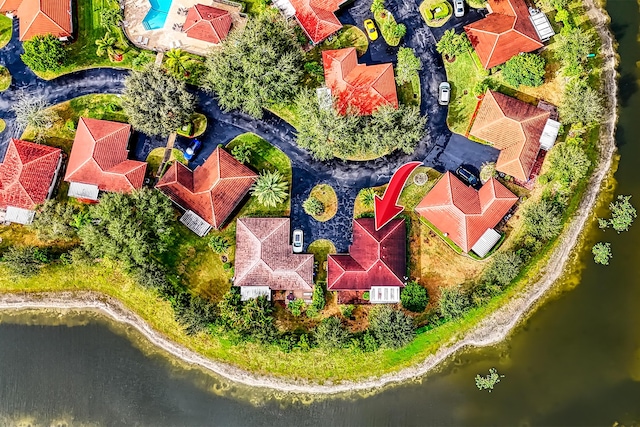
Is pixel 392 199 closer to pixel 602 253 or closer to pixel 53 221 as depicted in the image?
pixel 602 253

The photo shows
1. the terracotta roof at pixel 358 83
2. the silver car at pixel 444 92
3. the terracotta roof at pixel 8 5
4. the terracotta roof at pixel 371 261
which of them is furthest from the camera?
the terracotta roof at pixel 8 5

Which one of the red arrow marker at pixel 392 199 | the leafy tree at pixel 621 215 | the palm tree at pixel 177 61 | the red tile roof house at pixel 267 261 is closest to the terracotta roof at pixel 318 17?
the palm tree at pixel 177 61

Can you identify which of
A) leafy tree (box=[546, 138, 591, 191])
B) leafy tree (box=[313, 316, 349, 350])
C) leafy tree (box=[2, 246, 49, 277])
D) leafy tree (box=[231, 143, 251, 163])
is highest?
leafy tree (box=[546, 138, 591, 191])

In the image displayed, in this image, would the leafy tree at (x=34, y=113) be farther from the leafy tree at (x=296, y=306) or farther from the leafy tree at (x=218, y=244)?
the leafy tree at (x=296, y=306)

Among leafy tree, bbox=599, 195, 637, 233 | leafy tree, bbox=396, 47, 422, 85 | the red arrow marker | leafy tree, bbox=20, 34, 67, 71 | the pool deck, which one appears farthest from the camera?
the pool deck

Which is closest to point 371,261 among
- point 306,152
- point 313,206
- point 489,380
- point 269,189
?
point 313,206

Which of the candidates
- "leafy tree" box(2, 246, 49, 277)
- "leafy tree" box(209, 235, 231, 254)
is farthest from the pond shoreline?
"leafy tree" box(209, 235, 231, 254)

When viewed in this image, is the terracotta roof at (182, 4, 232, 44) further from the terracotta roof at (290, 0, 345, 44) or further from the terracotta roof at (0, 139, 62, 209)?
the terracotta roof at (0, 139, 62, 209)
